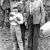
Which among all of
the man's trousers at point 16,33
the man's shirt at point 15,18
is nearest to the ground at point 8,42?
the man's trousers at point 16,33

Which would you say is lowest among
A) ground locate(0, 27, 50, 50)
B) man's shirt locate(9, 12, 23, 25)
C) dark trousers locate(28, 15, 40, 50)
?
ground locate(0, 27, 50, 50)

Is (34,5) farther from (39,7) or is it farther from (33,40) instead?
(33,40)

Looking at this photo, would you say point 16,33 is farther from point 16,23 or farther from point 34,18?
point 34,18

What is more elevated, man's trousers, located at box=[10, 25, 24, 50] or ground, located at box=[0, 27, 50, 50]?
man's trousers, located at box=[10, 25, 24, 50]

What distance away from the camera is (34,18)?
16.6 ft

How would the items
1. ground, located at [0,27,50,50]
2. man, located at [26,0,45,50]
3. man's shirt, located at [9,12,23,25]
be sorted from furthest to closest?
ground, located at [0,27,50,50] → man's shirt, located at [9,12,23,25] → man, located at [26,0,45,50]

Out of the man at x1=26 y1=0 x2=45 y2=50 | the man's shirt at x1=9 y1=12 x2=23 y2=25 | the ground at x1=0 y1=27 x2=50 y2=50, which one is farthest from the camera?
the ground at x1=0 y1=27 x2=50 y2=50

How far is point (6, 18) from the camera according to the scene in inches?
341

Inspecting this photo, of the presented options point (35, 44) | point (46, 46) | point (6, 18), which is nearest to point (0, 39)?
point (6, 18)

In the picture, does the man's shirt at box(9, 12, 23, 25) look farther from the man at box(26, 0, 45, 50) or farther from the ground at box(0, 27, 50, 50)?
the ground at box(0, 27, 50, 50)

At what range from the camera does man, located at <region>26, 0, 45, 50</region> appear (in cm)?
503

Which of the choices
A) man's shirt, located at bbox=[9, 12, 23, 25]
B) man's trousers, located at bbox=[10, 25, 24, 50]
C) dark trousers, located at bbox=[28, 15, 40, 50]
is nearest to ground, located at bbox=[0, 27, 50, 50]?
dark trousers, located at bbox=[28, 15, 40, 50]

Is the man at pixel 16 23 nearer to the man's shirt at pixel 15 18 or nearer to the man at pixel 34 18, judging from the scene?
the man's shirt at pixel 15 18

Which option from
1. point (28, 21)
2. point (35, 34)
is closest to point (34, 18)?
point (28, 21)
